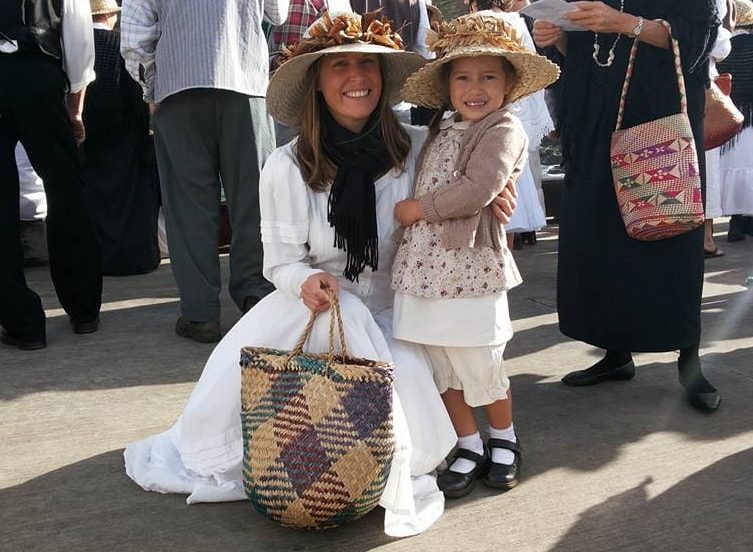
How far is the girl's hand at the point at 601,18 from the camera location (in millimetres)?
3152

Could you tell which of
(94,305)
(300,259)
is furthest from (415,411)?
(94,305)

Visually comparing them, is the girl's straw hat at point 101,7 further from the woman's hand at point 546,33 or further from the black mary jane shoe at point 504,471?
the black mary jane shoe at point 504,471

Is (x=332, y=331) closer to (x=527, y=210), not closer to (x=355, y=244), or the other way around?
(x=355, y=244)

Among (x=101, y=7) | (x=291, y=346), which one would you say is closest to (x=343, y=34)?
(x=291, y=346)

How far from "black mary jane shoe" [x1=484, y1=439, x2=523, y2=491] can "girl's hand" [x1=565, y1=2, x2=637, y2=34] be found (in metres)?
1.47

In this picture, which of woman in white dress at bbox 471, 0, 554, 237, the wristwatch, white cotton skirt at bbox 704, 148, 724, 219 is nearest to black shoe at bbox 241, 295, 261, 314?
woman in white dress at bbox 471, 0, 554, 237

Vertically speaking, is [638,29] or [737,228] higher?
[638,29]

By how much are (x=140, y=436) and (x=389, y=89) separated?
1507mm

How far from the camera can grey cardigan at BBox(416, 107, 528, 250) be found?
8.75ft

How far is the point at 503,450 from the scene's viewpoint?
2.91 meters

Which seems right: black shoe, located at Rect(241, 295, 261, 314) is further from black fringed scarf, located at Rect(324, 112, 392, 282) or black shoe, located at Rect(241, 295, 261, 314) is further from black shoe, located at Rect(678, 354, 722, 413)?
black shoe, located at Rect(678, 354, 722, 413)

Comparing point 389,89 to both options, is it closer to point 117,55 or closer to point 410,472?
point 410,472

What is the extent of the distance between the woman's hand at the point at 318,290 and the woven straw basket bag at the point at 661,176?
1.19 m

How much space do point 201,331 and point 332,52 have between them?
1.98 meters
